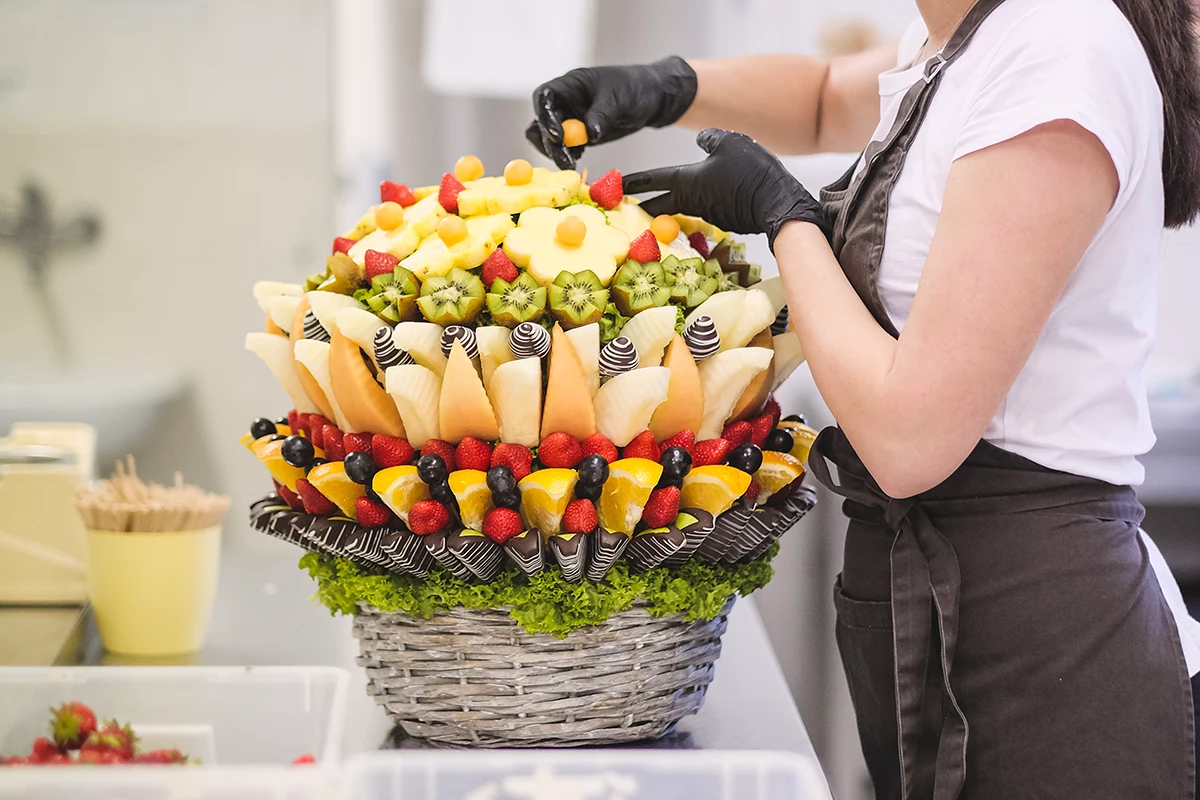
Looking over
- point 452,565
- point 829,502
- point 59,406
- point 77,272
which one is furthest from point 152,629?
point 829,502

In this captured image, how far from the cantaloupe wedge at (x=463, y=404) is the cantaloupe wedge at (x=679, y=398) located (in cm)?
14

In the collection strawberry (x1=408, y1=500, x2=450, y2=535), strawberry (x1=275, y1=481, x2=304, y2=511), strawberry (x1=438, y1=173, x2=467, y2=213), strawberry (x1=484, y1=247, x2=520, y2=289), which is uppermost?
strawberry (x1=438, y1=173, x2=467, y2=213)

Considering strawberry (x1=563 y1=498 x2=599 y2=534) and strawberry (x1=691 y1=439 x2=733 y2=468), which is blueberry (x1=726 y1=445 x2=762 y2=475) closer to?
strawberry (x1=691 y1=439 x2=733 y2=468)

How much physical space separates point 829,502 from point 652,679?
1.26 metres

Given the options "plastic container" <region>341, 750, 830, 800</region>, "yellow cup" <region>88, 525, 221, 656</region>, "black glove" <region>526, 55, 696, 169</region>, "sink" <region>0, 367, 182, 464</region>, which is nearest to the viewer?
"plastic container" <region>341, 750, 830, 800</region>

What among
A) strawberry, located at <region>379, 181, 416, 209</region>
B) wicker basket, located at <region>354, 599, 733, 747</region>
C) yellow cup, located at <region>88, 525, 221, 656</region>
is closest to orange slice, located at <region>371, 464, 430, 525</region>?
wicker basket, located at <region>354, 599, 733, 747</region>

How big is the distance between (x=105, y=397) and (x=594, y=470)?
1.53m

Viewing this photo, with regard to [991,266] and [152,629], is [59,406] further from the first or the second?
[991,266]

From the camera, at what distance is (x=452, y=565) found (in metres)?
0.90

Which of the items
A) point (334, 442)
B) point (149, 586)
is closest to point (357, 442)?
point (334, 442)

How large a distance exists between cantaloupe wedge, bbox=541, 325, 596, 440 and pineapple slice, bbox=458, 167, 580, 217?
19 cm

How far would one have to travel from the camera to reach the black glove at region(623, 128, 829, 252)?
1022 millimetres

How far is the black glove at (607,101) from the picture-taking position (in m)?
1.18

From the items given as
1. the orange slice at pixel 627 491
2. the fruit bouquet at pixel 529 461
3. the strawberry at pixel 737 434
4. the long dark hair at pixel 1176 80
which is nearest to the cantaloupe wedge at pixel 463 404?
the fruit bouquet at pixel 529 461
